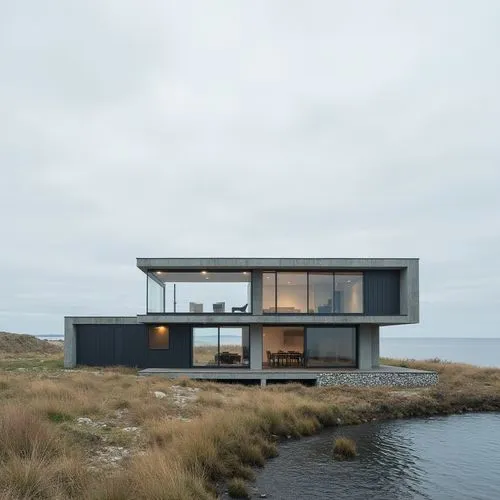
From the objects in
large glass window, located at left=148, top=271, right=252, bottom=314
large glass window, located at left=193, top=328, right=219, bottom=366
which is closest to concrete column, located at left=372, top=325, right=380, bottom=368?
large glass window, located at left=148, top=271, right=252, bottom=314

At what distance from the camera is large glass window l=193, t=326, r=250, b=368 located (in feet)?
75.6

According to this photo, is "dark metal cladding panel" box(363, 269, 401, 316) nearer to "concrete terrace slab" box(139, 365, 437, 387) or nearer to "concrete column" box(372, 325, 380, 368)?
"concrete column" box(372, 325, 380, 368)

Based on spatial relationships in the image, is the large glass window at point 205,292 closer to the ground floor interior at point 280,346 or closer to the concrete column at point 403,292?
the ground floor interior at point 280,346

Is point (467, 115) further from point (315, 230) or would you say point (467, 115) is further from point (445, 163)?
point (315, 230)

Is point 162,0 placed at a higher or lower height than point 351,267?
higher

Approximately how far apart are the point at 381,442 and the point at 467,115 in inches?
601

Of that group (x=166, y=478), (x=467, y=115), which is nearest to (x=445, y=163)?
(x=467, y=115)

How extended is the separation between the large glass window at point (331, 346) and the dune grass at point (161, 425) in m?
3.73

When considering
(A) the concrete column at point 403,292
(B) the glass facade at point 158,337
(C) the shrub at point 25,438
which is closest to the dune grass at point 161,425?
(C) the shrub at point 25,438

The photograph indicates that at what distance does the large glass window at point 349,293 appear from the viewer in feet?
74.2

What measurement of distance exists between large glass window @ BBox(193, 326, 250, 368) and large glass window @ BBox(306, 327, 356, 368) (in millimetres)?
3084

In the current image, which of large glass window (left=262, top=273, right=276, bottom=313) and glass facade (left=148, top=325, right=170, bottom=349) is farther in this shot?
glass facade (left=148, top=325, right=170, bottom=349)

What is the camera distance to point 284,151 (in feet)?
91.3

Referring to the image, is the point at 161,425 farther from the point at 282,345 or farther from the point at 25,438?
the point at 282,345
